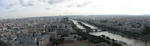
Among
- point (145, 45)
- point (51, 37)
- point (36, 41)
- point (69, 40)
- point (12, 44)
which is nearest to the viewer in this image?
point (12, 44)

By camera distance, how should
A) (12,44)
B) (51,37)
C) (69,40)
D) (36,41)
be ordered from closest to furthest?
(12,44), (36,41), (69,40), (51,37)

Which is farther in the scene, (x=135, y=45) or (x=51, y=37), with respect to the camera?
(x=51, y=37)

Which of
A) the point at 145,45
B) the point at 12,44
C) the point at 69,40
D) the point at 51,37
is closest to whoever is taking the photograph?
the point at 12,44

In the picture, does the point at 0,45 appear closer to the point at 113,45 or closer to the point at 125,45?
the point at 113,45

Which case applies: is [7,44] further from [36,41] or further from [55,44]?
[55,44]

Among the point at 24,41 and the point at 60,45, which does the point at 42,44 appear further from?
the point at 24,41

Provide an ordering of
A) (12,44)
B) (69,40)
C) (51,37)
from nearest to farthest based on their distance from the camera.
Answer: (12,44) < (69,40) < (51,37)

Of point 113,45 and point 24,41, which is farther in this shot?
point 24,41

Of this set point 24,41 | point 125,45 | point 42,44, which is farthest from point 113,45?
point 24,41

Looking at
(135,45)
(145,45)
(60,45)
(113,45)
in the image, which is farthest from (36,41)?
(145,45)
